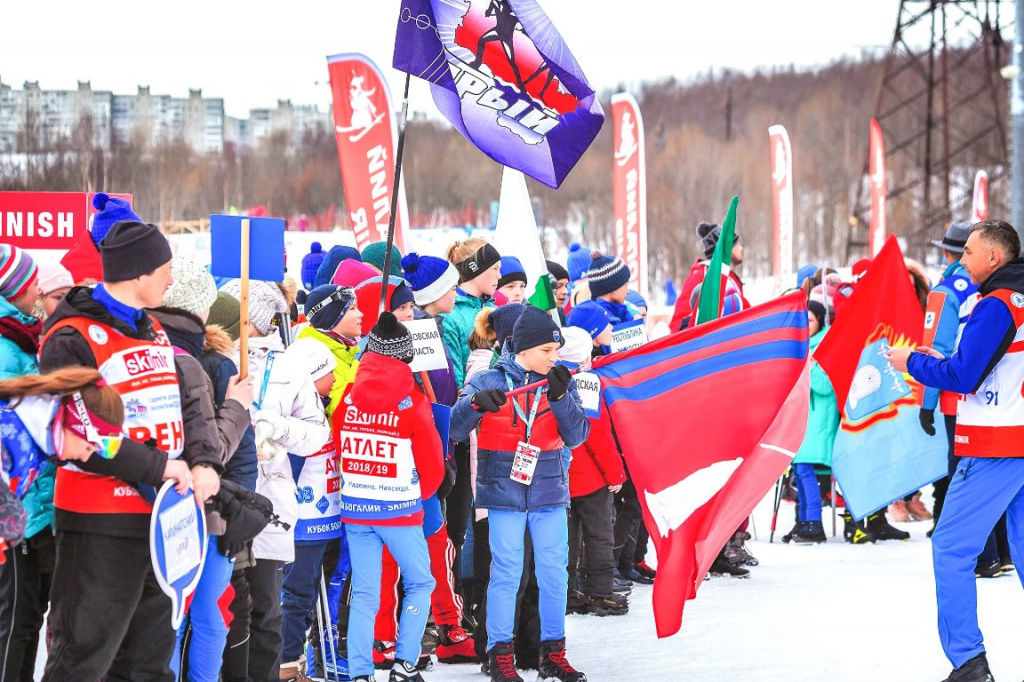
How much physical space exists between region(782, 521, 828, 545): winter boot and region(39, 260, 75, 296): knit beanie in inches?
248

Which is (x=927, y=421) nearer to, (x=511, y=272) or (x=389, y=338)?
(x=511, y=272)

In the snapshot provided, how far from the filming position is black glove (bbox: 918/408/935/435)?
7016 millimetres

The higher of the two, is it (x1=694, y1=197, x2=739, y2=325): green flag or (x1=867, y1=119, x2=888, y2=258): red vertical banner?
(x1=867, y1=119, x2=888, y2=258): red vertical banner

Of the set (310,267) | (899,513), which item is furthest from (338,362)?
(899,513)

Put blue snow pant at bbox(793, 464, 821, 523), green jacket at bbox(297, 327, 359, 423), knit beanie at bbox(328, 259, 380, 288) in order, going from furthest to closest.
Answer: blue snow pant at bbox(793, 464, 821, 523), knit beanie at bbox(328, 259, 380, 288), green jacket at bbox(297, 327, 359, 423)

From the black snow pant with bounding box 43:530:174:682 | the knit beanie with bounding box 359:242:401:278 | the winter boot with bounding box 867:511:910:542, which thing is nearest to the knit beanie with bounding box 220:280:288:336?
the knit beanie with bounding box 359:242:401:278

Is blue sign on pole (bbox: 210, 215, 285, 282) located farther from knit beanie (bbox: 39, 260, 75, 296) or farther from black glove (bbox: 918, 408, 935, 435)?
black glove (bbox: 918, 408, 935, 435)

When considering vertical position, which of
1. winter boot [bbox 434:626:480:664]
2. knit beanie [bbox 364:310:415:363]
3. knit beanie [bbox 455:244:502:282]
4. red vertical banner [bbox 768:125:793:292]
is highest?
red vertical banner [bbox 768:125:793:292]

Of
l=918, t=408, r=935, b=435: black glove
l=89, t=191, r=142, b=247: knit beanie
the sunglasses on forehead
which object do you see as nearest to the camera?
the sunglasses on forehead

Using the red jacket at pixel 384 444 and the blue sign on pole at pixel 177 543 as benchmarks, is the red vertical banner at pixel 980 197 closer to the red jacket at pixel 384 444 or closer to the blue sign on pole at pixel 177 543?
the red jacket at pixel 384 444

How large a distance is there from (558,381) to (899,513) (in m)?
6.11

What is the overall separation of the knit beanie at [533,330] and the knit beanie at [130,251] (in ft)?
6.93

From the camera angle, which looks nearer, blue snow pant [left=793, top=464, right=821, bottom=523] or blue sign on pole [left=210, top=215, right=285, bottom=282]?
blue sign on pole [left=210, top=215, right=285, bottom=282]

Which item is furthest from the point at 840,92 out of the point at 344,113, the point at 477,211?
the point at 344,113
